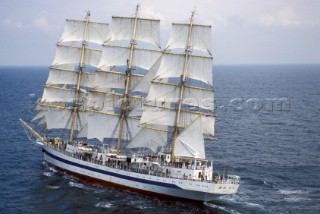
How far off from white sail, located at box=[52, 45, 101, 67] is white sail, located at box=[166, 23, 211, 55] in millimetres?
14121

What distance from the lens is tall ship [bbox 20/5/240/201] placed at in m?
49.5

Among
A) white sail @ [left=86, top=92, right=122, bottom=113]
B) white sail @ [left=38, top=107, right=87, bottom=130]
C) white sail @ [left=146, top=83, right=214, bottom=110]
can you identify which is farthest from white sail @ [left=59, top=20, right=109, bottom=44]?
white sail @ [left=146, top=83, right=214, bottom=110]

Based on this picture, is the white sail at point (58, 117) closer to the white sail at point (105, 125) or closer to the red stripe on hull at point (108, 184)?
the white sail at point (105, 125)

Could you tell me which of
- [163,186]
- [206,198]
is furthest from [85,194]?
[206,198]

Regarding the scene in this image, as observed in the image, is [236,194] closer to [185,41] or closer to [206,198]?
[206,198]

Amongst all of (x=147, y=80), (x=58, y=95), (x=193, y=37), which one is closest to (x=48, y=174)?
(x=58, y=95)

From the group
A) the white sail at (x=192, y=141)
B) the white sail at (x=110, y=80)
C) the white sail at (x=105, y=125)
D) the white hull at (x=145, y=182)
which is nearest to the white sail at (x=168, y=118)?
the white sail at (x=192, y=141)

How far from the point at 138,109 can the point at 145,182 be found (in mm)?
10697

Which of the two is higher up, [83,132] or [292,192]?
[83,132]

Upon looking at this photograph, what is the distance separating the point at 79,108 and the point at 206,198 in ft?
77.9

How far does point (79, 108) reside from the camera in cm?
6069

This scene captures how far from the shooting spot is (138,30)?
55.1 m

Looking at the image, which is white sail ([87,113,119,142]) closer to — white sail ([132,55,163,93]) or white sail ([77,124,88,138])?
white sail ([77,124,88,138])

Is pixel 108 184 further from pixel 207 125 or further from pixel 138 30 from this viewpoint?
pixel 138 30
